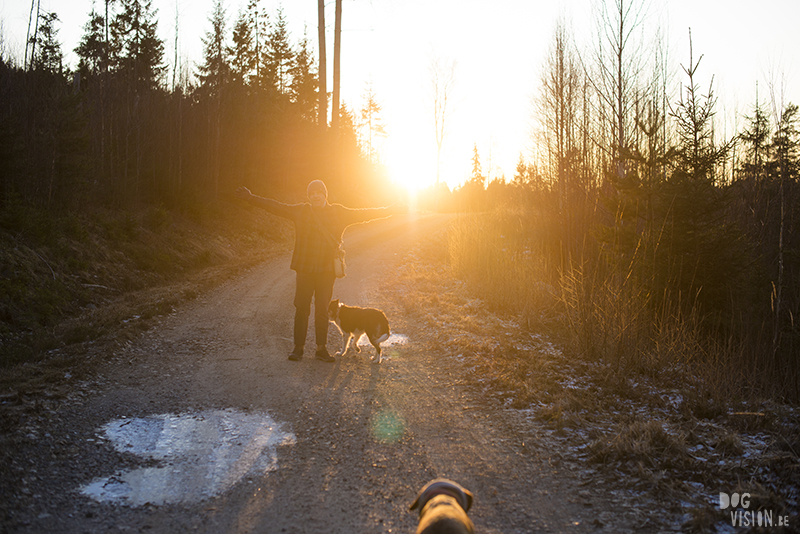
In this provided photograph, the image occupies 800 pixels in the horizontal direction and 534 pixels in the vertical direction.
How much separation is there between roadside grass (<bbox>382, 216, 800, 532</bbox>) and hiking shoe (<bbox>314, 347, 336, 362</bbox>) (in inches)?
64.2

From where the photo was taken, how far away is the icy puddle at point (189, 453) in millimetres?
3197

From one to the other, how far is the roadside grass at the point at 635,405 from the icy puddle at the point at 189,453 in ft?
8.30

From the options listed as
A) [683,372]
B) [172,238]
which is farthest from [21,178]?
[683,372]

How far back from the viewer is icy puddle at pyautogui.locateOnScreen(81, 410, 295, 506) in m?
3.20

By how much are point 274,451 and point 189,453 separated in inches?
26.7

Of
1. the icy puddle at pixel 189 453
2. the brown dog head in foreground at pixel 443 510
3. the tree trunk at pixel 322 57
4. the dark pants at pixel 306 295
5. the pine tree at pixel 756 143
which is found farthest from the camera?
the tree trunk at pixel 322 57

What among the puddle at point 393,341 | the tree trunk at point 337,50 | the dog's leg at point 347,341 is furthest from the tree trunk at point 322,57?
the dog's leg at point 347,341

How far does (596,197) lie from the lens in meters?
11.5

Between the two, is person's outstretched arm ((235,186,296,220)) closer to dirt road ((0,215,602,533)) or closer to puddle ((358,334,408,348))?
dirt road ((0,215,602,533))

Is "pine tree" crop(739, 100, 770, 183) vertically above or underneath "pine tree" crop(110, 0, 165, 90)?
underneath

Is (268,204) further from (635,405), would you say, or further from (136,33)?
(136,33)

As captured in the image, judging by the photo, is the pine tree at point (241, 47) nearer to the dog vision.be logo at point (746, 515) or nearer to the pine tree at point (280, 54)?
the pine tree at point (280, 54)

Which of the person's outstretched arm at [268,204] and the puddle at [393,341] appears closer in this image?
the person's outstretched arm at [268,204]

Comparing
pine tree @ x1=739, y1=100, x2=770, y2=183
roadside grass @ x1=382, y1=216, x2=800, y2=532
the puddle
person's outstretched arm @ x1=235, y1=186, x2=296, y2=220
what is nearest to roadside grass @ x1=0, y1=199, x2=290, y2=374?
person's outstretched arm @ x1=235, y1=186, x2=296, y2=220
